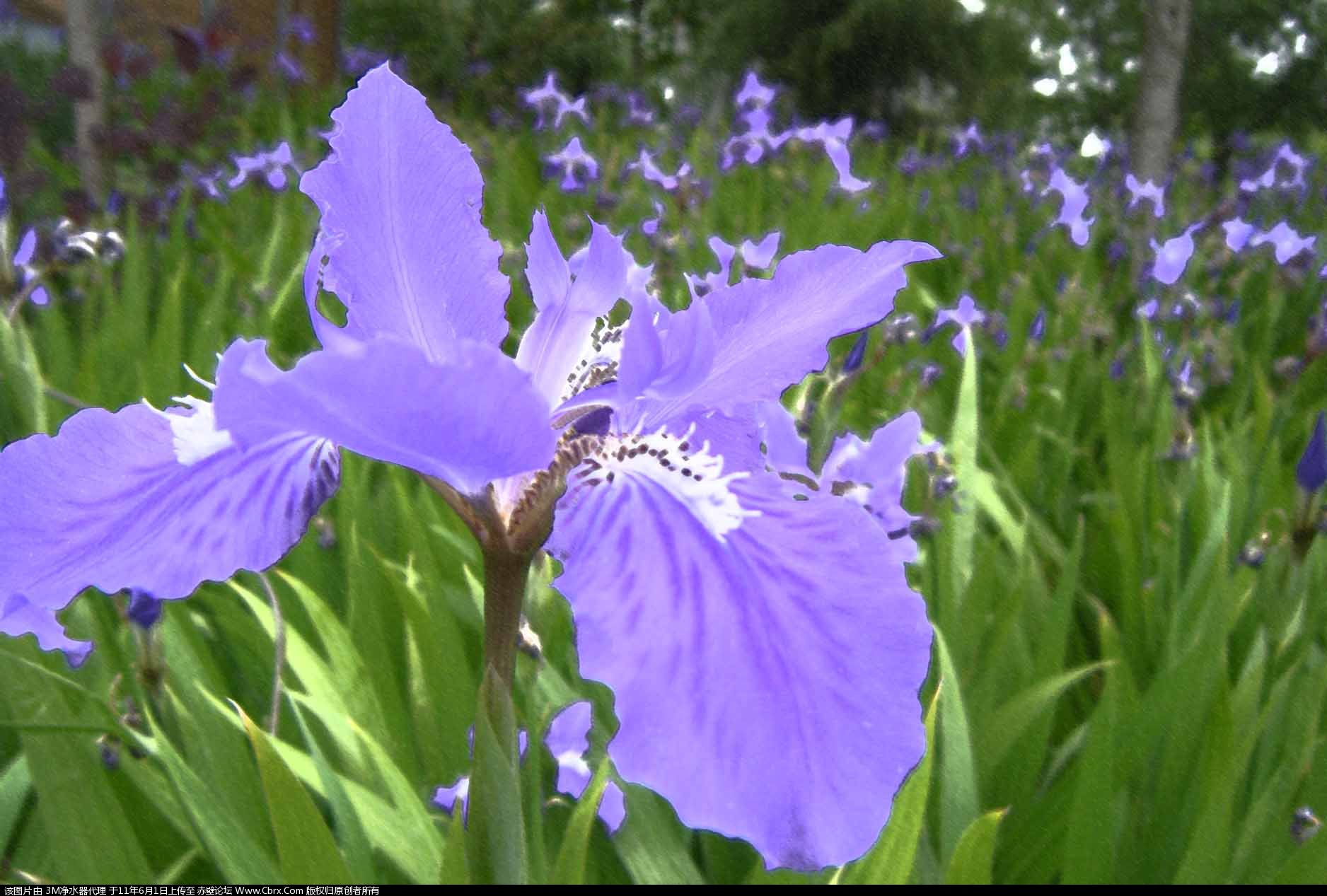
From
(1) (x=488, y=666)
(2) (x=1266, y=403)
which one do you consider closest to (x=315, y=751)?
(1) (x=488, y=666)

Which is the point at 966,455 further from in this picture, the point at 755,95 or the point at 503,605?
the point at 755,95

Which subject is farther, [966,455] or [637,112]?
[637,112]

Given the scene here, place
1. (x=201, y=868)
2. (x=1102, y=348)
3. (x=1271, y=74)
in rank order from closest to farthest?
1. (x=201, y=868)
2. (x=1102, y=348)
3. (x=1271, y=74)

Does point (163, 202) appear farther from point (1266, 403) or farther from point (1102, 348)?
point (1266, 403)

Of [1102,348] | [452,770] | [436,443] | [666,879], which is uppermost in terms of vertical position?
[1102,348]

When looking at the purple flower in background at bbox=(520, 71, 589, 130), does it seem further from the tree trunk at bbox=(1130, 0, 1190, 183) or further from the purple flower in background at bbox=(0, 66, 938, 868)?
the purple flower in background at bbox=(0, 66, 938, 868)

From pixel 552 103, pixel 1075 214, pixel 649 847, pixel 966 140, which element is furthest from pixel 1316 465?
pixel 966 140
